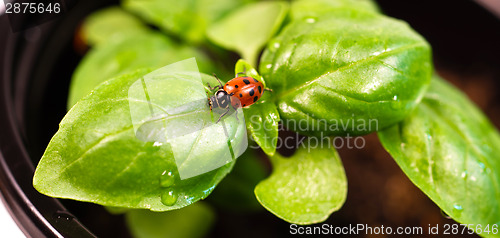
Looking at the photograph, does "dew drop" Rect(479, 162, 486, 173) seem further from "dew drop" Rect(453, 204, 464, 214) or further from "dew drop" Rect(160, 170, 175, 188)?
"dew drop" Rect(160, 170, 175, 188)

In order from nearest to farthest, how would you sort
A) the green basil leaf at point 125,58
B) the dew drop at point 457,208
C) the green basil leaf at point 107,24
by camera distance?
1. the dew drop at point 457,208
2. the green basil leaf at point 125,58
3. the green basil leaf at point 107,24

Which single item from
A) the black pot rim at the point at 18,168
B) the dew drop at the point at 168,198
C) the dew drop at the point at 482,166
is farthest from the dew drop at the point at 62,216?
the dew drop at the point at 482,166

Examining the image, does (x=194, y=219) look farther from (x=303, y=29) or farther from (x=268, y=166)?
(x=303, y=29)

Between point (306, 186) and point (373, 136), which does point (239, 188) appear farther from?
point (373, 136)

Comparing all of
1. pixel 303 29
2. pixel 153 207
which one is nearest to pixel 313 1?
pixel 303 29

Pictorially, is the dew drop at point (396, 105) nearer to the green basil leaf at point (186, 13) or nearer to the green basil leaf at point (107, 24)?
the green basil leaf at point (186, 13)

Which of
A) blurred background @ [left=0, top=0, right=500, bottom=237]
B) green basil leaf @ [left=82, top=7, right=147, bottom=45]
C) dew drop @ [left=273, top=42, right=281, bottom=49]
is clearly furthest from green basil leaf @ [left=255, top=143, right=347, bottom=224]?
green basil leaf @ [left=82, top=7, right=147, bottom=45]
